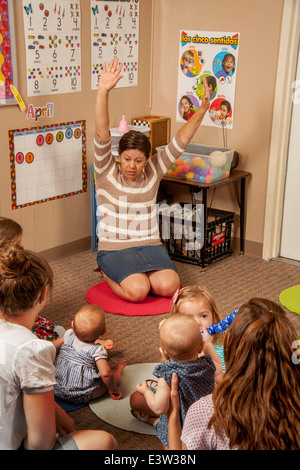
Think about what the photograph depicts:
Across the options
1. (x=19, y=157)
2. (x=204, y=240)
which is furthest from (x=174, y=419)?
(x=19, y=157)

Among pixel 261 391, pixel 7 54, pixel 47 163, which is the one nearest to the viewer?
pixel 261 391

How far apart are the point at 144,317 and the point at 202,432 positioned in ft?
5.16

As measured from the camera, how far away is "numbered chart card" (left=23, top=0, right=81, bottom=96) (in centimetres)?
314

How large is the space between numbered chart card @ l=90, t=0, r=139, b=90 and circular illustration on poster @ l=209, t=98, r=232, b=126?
0.58 metres

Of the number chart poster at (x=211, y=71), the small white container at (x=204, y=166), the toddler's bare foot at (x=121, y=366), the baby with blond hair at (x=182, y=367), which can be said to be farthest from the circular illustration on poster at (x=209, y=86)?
the baby with blond hair at (x=182, y=367)

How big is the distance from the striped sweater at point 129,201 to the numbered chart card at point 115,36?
755 millimetres

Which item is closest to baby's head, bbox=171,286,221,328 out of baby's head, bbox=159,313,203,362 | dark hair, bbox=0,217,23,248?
baby's head, bbox=159,313,203,362

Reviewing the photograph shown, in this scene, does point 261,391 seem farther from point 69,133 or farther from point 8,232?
point 69,133

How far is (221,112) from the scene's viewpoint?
12.1ft

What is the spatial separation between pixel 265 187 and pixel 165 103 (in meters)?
0.93

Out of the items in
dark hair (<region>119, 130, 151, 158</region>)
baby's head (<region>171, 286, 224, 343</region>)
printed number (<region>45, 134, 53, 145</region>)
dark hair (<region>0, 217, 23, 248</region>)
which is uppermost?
dark hair (<region>119, 130, 151, 158</region>)

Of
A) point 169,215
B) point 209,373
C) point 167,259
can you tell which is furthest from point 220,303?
point 209,373

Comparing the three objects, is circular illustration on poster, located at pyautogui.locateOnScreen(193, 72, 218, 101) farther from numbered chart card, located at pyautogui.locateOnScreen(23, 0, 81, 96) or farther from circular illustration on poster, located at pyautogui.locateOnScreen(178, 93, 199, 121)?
numbered chart card, located at pyautogui.locateOnScreen(23, 0, 81, 96)

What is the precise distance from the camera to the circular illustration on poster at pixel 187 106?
3.79 m
